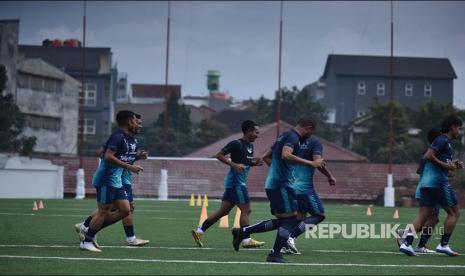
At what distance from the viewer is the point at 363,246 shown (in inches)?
640

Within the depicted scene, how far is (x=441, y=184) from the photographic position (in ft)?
46.4

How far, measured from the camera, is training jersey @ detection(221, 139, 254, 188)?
15.6 meters

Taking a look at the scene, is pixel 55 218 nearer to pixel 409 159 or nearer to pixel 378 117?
pixel 409 159

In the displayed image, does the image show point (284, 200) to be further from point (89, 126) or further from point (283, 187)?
point (89, 126)

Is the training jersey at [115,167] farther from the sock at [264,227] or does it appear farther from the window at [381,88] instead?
the window at [381,88]

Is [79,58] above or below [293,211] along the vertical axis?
above

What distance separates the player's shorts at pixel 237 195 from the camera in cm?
1562

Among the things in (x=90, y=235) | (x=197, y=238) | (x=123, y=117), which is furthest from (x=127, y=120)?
(x=197, y=238)

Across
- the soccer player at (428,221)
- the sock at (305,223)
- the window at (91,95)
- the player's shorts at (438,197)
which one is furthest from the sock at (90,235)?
the window at (91,95)

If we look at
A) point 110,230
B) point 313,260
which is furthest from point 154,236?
point 313,260

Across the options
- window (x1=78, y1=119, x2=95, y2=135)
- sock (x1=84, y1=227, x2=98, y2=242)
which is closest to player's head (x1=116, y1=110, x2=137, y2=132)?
sock (x1=84, y1=227, x2=98, y2=242)

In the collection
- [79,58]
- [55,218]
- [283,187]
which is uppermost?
[79,58]

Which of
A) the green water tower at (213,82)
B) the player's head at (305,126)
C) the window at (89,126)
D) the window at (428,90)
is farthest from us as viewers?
the green water tower at (213,82)

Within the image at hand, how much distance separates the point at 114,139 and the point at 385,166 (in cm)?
3836
